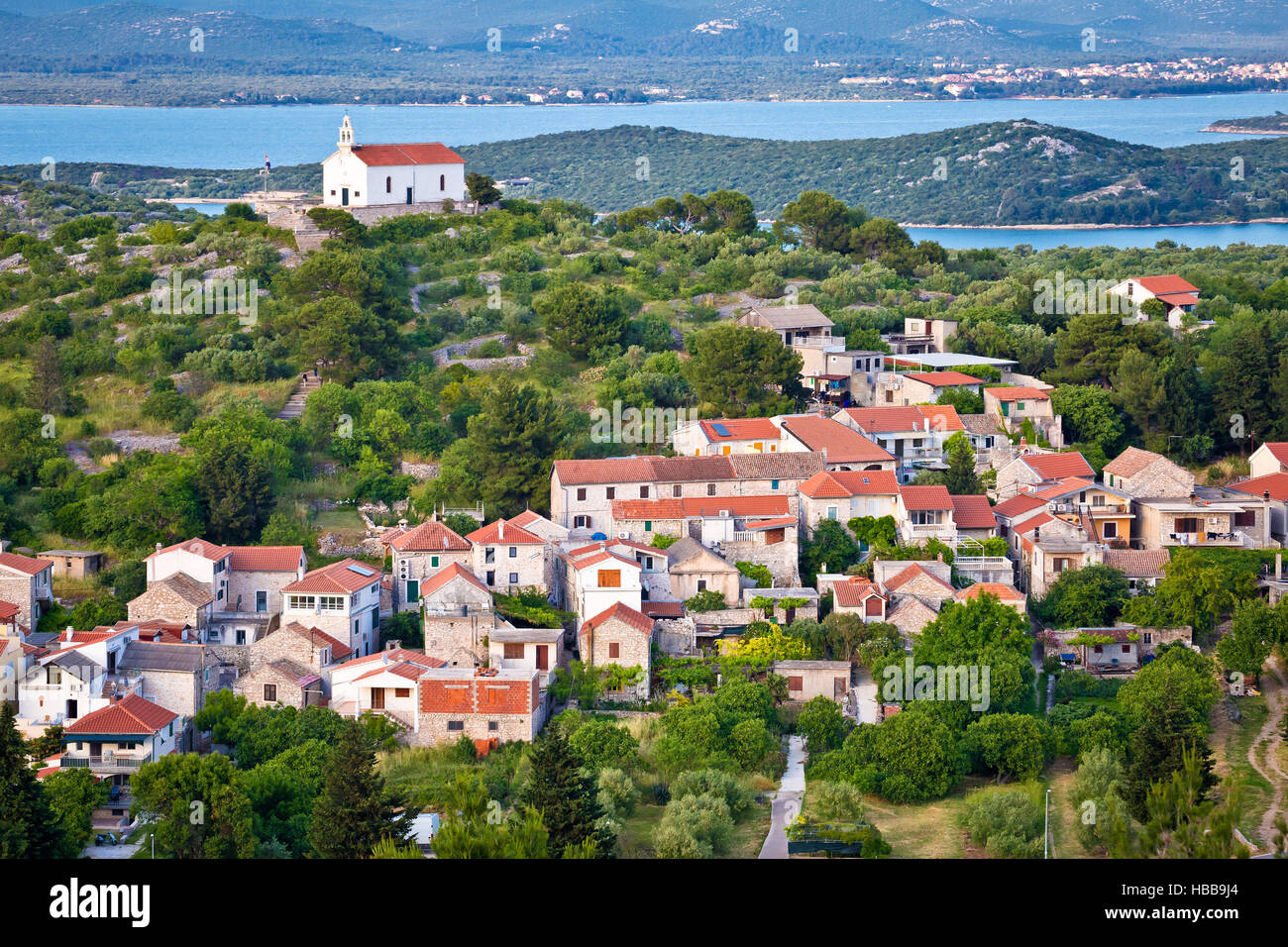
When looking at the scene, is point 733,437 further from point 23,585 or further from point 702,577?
point 23,585

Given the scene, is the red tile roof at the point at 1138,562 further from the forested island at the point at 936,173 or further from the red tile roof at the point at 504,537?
the forested island at the point at 936,173

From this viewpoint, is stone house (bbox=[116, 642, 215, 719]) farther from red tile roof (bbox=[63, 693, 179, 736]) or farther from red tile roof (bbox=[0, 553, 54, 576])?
red tile roof (bbox=[0, 553, 54, 576])

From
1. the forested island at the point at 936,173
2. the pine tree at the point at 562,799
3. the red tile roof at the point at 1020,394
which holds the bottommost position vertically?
the pine tree at the point at 562,799

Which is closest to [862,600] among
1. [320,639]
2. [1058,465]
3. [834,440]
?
[834,440]

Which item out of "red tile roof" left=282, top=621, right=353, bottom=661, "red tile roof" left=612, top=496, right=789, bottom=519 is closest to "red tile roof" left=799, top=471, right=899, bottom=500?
"red tile roof" left=612, top=496, right=789, bottom=519

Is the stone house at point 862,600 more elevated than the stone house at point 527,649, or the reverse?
the stone house at point 862,600

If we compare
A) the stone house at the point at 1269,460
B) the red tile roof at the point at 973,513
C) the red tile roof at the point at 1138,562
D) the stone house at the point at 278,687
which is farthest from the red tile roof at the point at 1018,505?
the stone house at the point at 278,687
